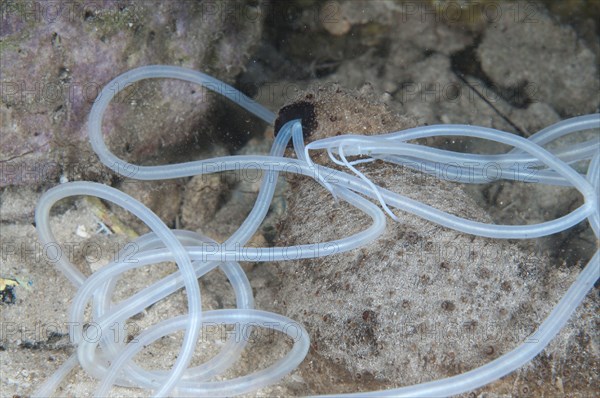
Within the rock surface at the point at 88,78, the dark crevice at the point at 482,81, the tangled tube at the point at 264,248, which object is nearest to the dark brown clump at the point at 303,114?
the tangled tube at the point at 264,248

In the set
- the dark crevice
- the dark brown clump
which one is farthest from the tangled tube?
the dark crevice

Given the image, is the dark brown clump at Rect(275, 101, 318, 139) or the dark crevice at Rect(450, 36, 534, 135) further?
the dark crevice at Rect(450, 36, 534, 135)

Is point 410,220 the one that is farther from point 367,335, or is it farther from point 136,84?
point 136,84

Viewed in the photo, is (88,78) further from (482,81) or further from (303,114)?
(482,81)

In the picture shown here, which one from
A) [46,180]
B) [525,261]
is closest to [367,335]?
[525,261]

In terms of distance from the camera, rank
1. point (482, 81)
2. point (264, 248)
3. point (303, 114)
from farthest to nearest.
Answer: point (482, 81) → point (303, 114) → point (264, 248)

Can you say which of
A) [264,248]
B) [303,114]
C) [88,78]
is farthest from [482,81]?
[88,78]

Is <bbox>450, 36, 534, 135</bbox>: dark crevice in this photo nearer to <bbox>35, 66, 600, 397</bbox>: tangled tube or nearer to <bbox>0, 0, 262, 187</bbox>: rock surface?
→ <bbox>35, 66, 600, 397</bbox>: tangled tube

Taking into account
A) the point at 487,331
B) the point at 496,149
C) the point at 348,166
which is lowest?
the point at 487,331
